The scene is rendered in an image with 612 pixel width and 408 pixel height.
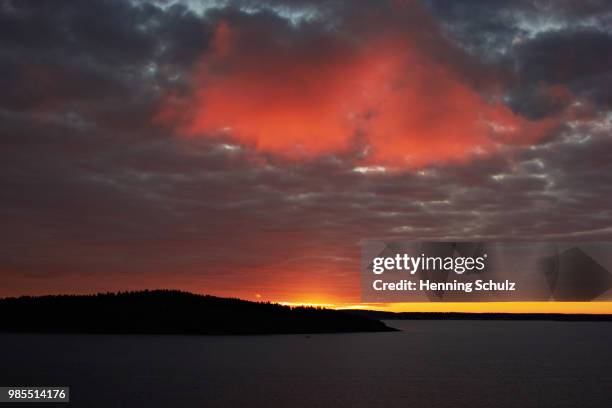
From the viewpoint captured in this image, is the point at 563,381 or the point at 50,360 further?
the point at 50,360

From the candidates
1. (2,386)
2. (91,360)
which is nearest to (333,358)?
(91,360)

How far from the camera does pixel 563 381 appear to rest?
96.6 m

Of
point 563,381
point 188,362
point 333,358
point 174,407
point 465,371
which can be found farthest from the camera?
point 333,358

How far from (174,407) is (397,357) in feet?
293

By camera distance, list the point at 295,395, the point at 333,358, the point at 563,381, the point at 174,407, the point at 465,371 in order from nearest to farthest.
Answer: the point at 174,407 → the point at 295,395 → the point at 563,381 → the point at 465,371 → the point at 333,358

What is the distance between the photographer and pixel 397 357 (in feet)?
485

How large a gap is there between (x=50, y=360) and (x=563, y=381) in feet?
309

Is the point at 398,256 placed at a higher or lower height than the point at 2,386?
higher

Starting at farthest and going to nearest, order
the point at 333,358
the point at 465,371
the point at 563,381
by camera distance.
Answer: the point at 333,358, the point at 465,371, the point at 563,381

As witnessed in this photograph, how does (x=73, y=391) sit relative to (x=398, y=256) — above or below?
below

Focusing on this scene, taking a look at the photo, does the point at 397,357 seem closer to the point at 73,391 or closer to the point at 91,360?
the point at 91,360

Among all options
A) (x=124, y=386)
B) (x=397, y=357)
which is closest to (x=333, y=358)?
(x=397, y=357)

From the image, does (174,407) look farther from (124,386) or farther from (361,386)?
(361,386)

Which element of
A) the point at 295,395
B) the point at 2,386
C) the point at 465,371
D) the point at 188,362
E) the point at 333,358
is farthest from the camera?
the point at 333,358
